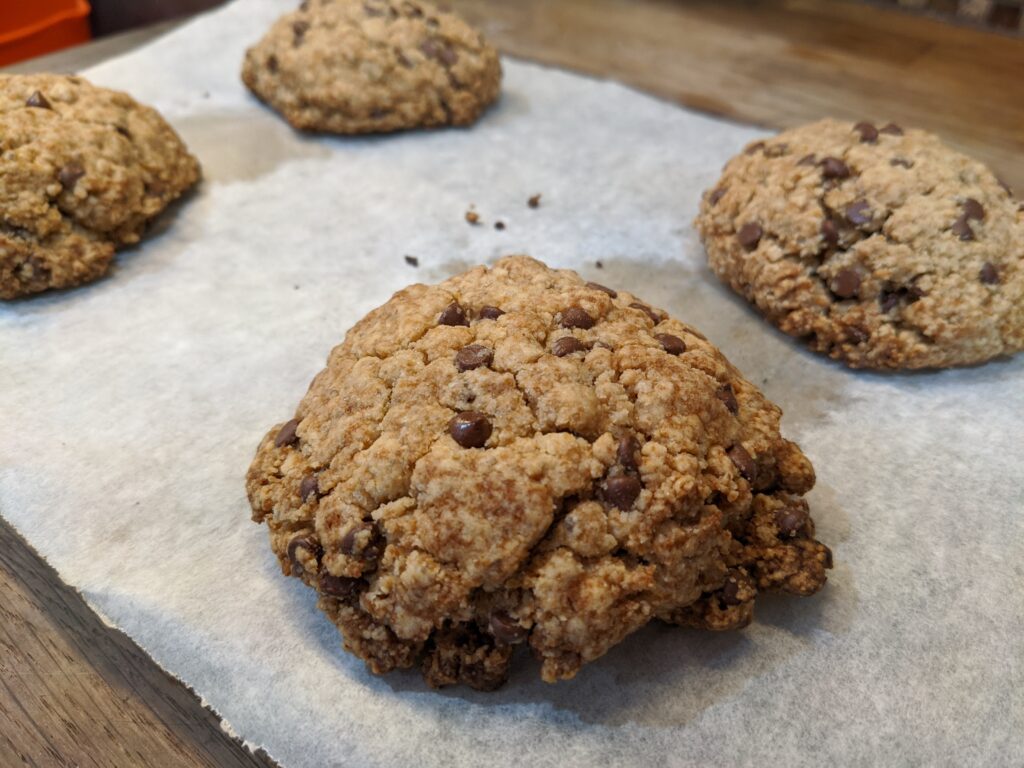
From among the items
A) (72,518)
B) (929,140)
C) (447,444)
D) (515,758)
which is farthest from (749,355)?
(72,518)

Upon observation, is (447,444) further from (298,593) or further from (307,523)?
(298,593)

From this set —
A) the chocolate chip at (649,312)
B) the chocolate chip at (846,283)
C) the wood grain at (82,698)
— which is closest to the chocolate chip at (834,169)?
the chocolate chip at (846,283)

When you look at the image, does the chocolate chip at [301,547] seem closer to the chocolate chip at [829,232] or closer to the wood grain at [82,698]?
the wood grain at [82,698]

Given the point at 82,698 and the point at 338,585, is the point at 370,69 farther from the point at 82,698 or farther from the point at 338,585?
the point at 82,698

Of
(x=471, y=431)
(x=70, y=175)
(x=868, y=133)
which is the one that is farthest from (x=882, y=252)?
(x=70, y=175)

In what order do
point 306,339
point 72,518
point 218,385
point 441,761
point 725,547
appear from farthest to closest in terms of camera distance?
point 306,339
point 218,385
point 72,518
point 725,547
point 441,761
